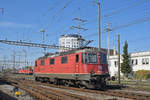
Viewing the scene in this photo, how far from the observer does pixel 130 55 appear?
4494cm

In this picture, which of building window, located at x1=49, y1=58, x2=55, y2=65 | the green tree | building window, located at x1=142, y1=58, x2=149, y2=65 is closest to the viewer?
building window, located at x1=49, y1=58, x2=55, y2=65

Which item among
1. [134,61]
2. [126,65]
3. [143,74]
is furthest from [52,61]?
[134,61]

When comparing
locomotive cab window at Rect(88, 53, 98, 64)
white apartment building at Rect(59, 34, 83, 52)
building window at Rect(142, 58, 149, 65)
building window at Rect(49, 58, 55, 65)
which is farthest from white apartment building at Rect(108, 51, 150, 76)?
locomotive cab window at Rect(88, 53, 98, 64)

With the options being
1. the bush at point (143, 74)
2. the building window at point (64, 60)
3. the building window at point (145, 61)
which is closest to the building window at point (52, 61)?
the building window at point (64, 60)

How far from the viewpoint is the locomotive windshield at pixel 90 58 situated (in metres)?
17.5

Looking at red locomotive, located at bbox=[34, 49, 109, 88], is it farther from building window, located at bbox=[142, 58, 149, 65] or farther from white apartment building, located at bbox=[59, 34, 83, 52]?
building window, located at bbox=[142, 58, 149, 65]

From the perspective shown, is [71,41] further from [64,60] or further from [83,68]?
[83,68]

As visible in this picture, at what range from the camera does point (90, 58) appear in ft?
57.8

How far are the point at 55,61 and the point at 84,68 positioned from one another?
5906mm

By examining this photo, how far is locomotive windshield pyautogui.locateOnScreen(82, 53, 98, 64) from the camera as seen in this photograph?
57.3 feet

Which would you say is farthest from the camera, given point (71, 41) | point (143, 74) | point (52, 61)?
point (71, 41)

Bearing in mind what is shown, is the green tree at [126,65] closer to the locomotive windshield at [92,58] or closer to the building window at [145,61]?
the building window at [145,61]

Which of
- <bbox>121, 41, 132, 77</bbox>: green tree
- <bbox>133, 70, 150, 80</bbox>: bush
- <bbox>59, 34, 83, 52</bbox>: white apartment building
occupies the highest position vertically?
<bbox>59, 34, 83, 52</bbox>: white apartment building

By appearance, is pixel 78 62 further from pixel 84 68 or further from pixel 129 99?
pixel 129 99
